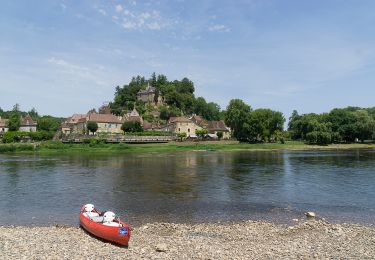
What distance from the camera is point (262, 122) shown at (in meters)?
123

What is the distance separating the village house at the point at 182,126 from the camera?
14512cm

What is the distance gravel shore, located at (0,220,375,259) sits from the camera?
17.2 meters

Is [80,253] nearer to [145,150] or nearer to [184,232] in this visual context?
[184,232]

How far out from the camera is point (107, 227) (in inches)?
785

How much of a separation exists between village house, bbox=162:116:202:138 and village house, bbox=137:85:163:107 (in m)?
38.2

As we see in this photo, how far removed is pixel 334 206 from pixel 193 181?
18.7 meters

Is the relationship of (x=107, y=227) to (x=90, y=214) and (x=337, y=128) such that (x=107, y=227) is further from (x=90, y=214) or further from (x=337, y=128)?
(x=337, y=128)

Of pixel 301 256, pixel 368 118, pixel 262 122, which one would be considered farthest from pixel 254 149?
pixel 301 256

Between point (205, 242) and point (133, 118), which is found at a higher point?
point (133, 118)

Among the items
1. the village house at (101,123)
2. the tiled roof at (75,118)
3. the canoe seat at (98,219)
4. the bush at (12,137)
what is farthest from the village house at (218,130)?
the canoe seat at (98,219)

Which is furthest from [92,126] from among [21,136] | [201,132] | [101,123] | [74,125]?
[201,132]

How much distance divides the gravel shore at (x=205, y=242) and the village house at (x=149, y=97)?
16346 centimetres

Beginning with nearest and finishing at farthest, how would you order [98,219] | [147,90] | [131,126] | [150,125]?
[98,219] → [131,126] → [150,125] → [147,90]

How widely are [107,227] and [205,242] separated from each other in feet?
Answer: 17.1
